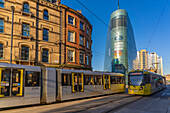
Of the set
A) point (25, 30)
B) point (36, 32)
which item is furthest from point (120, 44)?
point (25, 30)

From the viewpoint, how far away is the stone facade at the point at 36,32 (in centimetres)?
1573

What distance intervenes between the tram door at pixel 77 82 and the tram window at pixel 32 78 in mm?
3346

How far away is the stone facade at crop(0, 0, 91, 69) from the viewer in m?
15.7

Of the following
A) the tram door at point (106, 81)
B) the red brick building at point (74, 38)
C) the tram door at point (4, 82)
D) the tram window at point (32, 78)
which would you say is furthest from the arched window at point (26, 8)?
the tram door at point (106, 81)

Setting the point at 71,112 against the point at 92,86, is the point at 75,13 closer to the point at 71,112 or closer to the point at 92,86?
the point at 92,86

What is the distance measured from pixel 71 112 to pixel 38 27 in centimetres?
1395

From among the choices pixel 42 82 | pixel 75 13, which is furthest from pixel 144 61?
pixel 42 82

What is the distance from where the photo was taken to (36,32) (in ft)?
58.6

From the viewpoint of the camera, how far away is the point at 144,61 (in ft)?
580

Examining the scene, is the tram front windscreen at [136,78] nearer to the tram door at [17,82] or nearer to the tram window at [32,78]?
the tram window at [32,78]

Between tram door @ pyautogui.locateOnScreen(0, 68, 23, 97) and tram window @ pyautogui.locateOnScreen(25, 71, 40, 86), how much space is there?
42 centimetres

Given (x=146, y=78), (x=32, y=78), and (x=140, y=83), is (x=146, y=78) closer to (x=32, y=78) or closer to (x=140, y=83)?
(x=140, y=83)

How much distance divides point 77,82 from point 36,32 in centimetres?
986

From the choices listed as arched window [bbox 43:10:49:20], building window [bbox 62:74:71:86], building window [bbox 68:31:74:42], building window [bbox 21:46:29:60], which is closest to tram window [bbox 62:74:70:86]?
building window [bbox 62:74:71:86]
